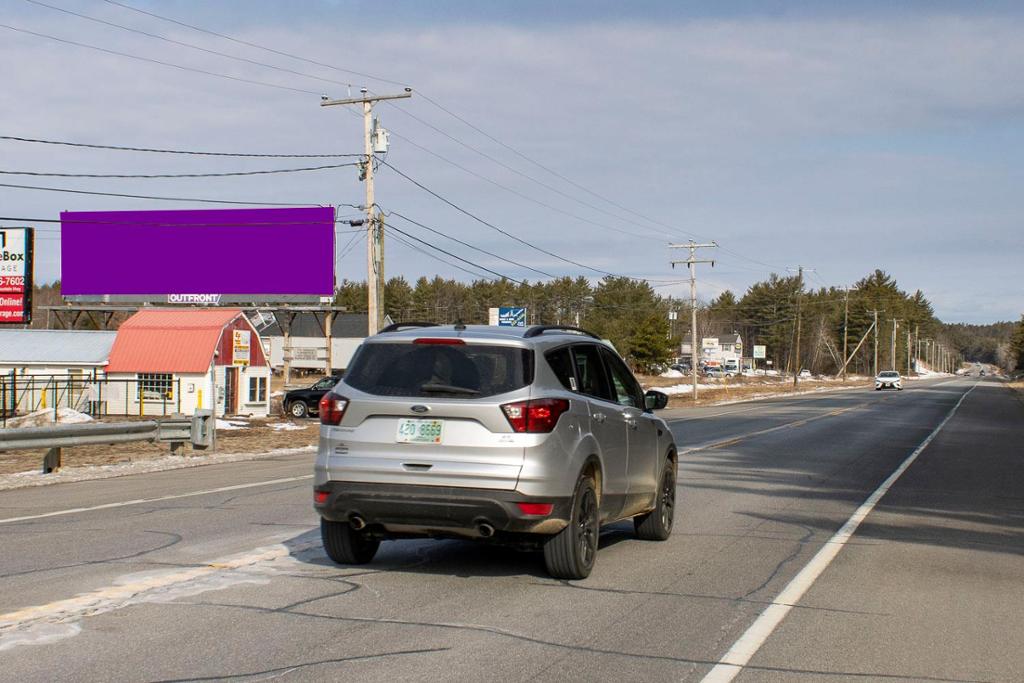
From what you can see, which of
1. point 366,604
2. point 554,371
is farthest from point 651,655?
point 554,371

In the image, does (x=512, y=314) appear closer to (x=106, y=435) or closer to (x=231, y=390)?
(x=231, y=390)

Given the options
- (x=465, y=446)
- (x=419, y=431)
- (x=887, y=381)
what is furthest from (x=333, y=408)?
(x=887, y=381)

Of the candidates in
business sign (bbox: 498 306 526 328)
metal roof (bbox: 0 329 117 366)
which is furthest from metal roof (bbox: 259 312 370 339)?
metal roof (bbox: 0 329 117 366)

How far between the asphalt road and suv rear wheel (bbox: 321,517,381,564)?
0.14 meters

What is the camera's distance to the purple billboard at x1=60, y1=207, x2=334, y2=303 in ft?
195

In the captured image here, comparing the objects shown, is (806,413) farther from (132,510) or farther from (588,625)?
(588,625)

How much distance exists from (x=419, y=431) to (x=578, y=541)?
1.47 m

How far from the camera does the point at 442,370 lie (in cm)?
798

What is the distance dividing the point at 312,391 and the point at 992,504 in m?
30.4

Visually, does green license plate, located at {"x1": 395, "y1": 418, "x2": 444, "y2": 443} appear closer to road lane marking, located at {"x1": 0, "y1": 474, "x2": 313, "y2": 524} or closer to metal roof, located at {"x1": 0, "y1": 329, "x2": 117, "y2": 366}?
road lane marking, located at {"x1": 0, "y1": 474, "x2": 313, "y2": 524}

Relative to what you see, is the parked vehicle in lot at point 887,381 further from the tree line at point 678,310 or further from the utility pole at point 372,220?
the utility pole at point 372,220

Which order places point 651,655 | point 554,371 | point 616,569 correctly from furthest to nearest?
point 616,569 < point 554,371 < point 651,655

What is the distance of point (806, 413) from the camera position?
4069cm

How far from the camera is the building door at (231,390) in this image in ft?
150
